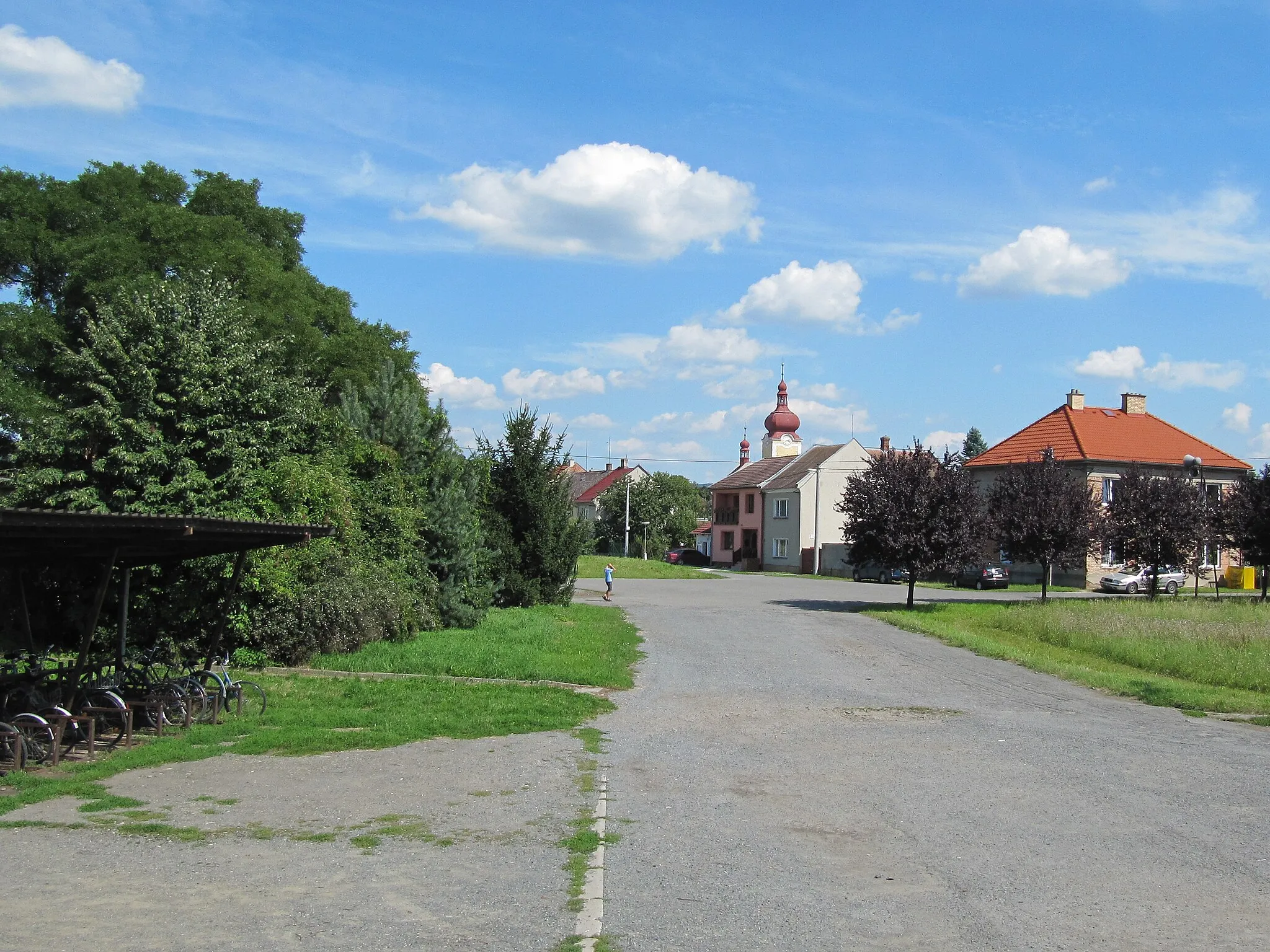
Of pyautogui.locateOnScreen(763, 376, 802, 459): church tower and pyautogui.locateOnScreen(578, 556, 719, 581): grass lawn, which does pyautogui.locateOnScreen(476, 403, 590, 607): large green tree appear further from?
pyautogui.locateOnScreen(763, 376, 802, 459): church tower

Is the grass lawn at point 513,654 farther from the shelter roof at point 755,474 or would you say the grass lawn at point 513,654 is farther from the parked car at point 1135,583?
the shelter roof at point 755,474

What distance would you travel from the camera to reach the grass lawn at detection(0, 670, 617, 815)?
9734 mm

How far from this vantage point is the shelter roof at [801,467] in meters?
71.6

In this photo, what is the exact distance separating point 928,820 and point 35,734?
8.30 m

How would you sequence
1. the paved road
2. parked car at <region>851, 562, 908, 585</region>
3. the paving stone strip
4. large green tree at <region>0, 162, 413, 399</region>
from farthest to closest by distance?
parked car at <region>851, 562, 908, 585</region>, large green tree at <region>0, 162, 413, 399</region>, the paving stone strip, the paved road

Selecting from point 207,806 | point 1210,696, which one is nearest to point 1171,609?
point 1210,696

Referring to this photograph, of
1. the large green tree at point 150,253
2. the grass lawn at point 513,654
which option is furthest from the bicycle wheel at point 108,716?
the large green tree at point 150,253

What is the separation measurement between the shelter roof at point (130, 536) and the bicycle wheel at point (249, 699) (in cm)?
170

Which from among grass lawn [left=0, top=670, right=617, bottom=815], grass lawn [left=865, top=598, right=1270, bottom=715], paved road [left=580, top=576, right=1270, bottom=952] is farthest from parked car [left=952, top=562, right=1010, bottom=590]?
grass lawn [left=0, top=670, right=617, bottom=815]

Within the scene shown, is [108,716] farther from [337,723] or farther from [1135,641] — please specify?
[1135,641]

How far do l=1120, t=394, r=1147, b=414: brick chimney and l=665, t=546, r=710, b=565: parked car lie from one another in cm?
3136

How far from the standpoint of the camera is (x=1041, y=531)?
117ft

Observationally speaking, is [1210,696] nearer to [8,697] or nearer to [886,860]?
[886,860]

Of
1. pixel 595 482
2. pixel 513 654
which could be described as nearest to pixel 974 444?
pixel 595 482
